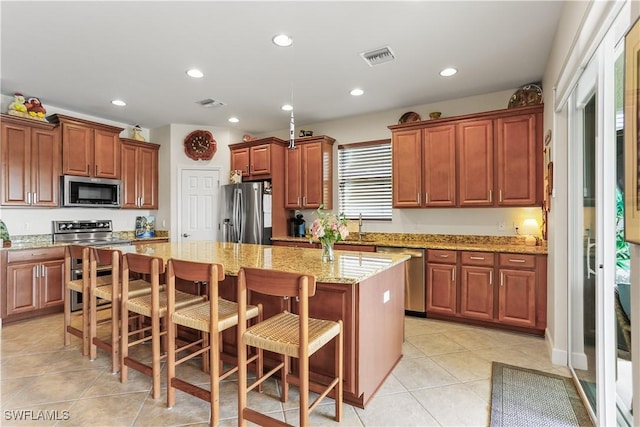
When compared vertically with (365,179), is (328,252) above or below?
below

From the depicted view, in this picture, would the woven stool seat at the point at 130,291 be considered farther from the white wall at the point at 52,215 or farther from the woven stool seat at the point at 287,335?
the white wall at the point at 52,215

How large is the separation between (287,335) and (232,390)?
0.89 m

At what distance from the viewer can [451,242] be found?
416 cm

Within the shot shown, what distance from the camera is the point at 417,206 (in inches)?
161

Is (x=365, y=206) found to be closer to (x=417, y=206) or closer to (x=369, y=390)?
(x=417, y=206)

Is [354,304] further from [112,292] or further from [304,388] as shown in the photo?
[112,292]

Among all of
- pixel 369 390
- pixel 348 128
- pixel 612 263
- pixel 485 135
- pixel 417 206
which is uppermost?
pixel 348 128

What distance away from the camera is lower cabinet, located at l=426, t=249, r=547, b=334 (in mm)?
3205

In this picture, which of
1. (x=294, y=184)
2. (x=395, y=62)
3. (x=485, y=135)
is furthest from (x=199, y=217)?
(x=485, y=135)

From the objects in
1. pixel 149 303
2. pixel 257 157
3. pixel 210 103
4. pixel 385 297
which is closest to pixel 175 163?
pixel 257 157

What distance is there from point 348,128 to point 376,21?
2.49 m

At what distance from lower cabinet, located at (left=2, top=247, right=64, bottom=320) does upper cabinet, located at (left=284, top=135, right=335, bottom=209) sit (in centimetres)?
315

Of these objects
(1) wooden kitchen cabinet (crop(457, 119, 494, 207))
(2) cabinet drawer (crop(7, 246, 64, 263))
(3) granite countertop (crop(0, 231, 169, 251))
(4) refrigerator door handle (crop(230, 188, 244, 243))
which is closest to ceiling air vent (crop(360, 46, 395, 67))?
(1) wooden kitchen cabinet (crop(457, 119, 494, 207))

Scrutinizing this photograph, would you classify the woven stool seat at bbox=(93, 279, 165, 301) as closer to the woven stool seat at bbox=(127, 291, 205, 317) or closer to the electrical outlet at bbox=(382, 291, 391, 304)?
the woven stool seat at bbox=(127, 291, 205, 317)
